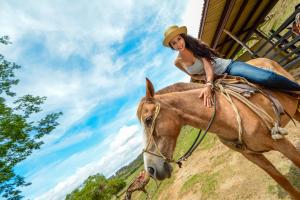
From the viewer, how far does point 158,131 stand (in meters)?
3.58

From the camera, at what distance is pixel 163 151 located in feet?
11.4

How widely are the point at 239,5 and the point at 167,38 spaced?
6.54 m

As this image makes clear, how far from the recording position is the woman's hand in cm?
389

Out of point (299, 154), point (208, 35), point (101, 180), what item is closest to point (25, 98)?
point (208, 35)

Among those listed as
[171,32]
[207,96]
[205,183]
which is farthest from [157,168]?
[205,183]

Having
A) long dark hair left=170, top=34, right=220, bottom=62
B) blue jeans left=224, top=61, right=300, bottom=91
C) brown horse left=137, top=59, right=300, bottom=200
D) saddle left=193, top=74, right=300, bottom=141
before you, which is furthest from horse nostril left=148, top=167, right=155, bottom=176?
blue jeans left=224, top=61, right=300, bottom=91

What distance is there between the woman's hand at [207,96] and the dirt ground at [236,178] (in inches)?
104

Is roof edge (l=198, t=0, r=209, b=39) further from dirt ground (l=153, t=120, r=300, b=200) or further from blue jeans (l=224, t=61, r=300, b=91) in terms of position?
dirt ground (l=153, t=120, r=300, b=200)

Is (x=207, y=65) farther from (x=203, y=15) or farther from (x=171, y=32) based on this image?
(x=203, y=15)

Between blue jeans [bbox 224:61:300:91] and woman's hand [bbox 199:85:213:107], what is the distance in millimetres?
873

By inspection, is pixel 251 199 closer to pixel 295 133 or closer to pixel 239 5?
pixel 295 133

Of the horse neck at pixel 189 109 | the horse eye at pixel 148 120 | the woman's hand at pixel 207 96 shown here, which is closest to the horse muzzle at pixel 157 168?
the horse eye at pixel 148 120

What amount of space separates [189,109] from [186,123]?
0.22 m

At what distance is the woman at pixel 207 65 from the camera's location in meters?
4.20
